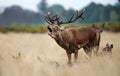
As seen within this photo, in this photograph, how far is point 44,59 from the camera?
276cm

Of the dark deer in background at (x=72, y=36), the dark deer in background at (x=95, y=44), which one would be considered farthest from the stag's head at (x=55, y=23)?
the dark deer in background at (x=95, y=44)

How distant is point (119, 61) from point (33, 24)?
47cm

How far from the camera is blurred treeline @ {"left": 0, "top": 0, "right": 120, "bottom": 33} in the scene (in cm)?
273

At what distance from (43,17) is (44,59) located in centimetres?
21

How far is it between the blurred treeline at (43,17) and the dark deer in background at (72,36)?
1.0 inches

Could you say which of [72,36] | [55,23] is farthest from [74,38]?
[55,23]

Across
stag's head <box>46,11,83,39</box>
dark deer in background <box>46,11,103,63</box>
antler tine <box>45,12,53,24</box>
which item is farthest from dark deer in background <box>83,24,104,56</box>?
antler tine <box>45,12,53,24</box>

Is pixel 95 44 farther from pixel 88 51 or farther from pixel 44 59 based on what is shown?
pixel 44 59

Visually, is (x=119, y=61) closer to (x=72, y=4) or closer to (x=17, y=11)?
(x=72, y=4)

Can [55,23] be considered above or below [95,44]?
above

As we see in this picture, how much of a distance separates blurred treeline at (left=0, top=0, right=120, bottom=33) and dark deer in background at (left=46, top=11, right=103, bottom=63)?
0.09 ft

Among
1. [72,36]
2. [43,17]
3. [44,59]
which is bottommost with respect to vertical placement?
[44,59]

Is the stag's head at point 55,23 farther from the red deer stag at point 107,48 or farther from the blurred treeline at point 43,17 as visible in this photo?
the red deer stag at point 107,48

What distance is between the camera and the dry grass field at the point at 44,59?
2727 millimetres
